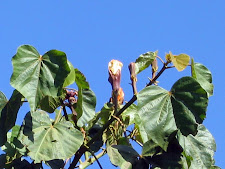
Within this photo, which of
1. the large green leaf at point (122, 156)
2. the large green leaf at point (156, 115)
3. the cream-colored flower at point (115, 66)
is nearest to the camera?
the large green leaf at point (156, 115)

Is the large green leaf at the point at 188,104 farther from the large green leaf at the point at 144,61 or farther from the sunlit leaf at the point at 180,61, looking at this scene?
the large green leaf at the point at 144,61

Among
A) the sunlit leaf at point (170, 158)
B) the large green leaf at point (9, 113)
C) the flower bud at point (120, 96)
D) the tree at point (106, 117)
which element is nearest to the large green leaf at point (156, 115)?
the tree at point (106, 117)

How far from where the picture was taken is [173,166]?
2.88m

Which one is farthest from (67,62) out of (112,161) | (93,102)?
(112,161)

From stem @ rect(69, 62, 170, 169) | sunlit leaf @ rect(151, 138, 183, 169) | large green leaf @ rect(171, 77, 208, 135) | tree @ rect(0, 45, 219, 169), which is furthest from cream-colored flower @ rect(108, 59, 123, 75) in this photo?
sunlit leaf @ rect(151, 138, 183, 169)

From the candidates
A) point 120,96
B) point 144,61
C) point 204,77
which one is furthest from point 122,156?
point 204,77

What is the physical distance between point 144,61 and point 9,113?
68 centimetres

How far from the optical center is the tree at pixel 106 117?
2.74 meters

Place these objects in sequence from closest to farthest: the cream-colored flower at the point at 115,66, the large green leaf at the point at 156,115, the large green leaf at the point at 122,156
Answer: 1. the large green leaf at the point at 156,115
2. the large green leaf at the point at 122,156
3. the cream-colored flower at the point at 115,66

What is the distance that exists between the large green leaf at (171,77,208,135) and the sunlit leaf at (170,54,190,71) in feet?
0.22

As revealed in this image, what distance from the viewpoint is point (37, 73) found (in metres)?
2.81

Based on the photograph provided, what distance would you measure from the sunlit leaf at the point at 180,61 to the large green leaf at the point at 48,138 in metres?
0.54

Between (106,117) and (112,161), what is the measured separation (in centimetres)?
29

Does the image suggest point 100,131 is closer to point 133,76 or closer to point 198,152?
point 133,76
